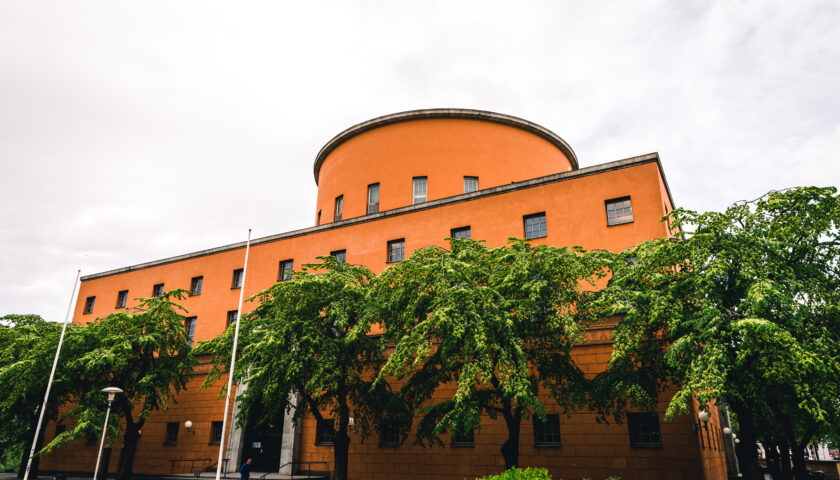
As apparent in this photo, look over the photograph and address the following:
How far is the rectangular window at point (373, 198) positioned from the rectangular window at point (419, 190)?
2421mm

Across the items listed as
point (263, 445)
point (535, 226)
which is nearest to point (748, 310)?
point (535, 226)

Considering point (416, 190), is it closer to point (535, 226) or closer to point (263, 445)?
point (535, 226)

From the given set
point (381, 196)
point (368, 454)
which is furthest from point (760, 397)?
point (381, 196)

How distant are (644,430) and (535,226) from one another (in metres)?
9.22

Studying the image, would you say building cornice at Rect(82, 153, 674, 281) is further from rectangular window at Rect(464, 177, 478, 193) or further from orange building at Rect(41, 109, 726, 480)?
rectangular window at Rect(464, 177, 478, 193)

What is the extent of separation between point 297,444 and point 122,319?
10.8 metres

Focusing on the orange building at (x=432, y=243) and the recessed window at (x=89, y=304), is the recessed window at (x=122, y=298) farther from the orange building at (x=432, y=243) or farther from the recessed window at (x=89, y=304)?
the recessed window at (x=89, y=304)

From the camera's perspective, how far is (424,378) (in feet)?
59.7

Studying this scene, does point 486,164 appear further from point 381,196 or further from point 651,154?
point 651,154

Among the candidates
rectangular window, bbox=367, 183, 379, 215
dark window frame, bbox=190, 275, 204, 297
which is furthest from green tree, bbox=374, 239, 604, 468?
dark window frame, bbox=190, 275, 204, 297

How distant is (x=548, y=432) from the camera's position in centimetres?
2033

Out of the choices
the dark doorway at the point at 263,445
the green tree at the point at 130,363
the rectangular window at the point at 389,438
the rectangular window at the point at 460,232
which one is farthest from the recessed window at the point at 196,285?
the rectangular window at the point at 460,232

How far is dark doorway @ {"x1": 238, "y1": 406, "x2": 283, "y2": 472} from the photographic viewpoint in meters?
26.7

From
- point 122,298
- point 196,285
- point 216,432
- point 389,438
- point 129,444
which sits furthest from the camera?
point 122,298
